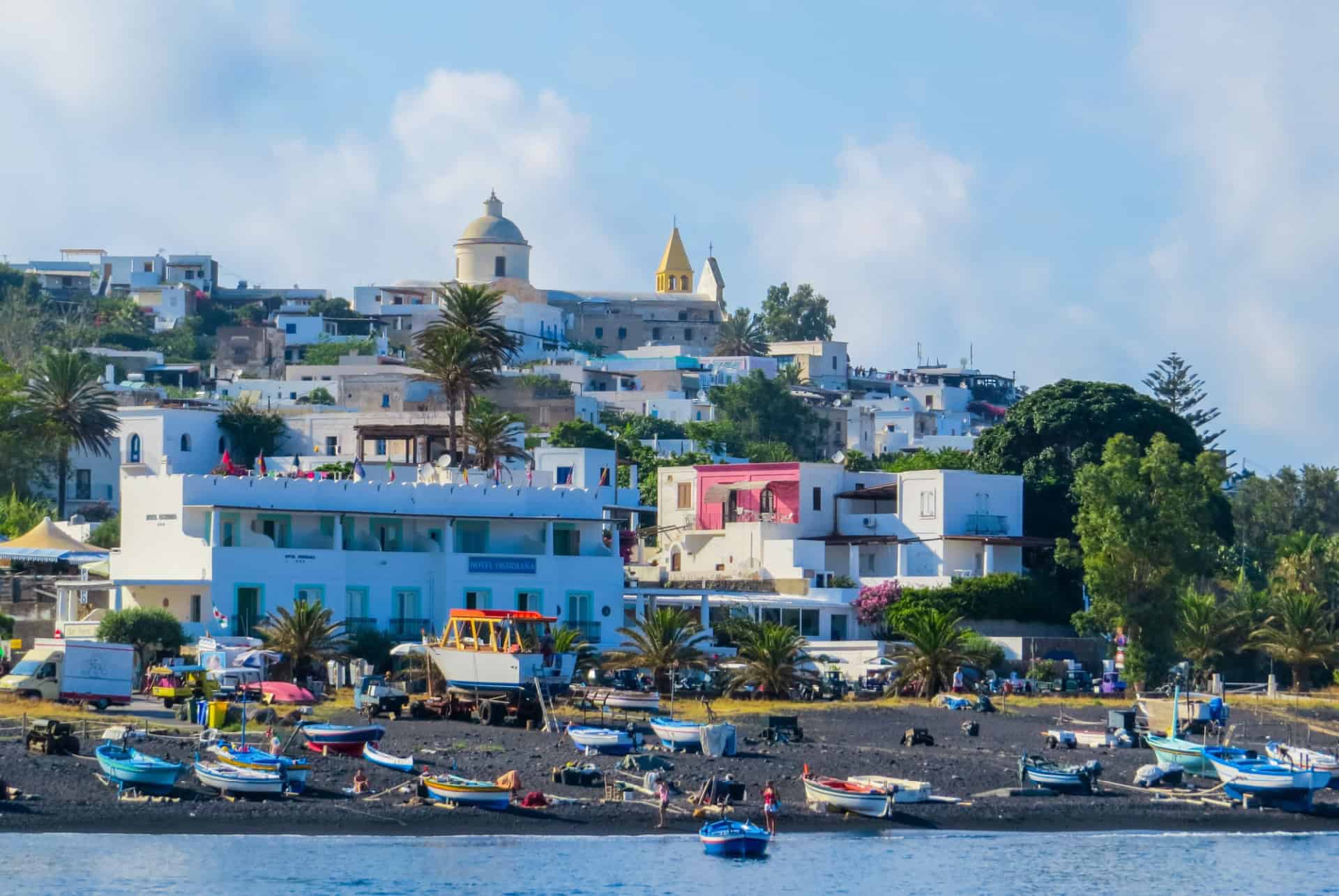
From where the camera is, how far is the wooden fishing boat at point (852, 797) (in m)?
46.3

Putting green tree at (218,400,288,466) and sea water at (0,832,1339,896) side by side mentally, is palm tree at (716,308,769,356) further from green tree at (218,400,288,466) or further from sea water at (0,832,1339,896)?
sea water at (0,832,1339,896)

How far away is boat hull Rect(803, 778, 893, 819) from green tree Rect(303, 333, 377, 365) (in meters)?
94.2

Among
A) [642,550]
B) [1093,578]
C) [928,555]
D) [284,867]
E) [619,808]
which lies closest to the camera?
[284,867]

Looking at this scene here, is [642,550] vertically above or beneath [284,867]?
above

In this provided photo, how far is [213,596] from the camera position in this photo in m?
63.1

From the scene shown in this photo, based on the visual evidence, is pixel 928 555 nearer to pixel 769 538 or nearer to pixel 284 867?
pixel 769 538

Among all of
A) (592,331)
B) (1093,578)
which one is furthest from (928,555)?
(592,331)

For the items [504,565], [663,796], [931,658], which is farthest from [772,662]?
[663,796]

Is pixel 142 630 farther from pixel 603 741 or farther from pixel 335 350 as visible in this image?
pixel 335 350

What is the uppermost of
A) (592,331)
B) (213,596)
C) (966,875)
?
(592,331)

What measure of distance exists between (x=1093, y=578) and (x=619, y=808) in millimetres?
28334

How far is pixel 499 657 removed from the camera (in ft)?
180

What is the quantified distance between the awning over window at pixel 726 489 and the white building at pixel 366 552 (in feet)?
50.1

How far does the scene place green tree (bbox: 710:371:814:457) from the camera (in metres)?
134
